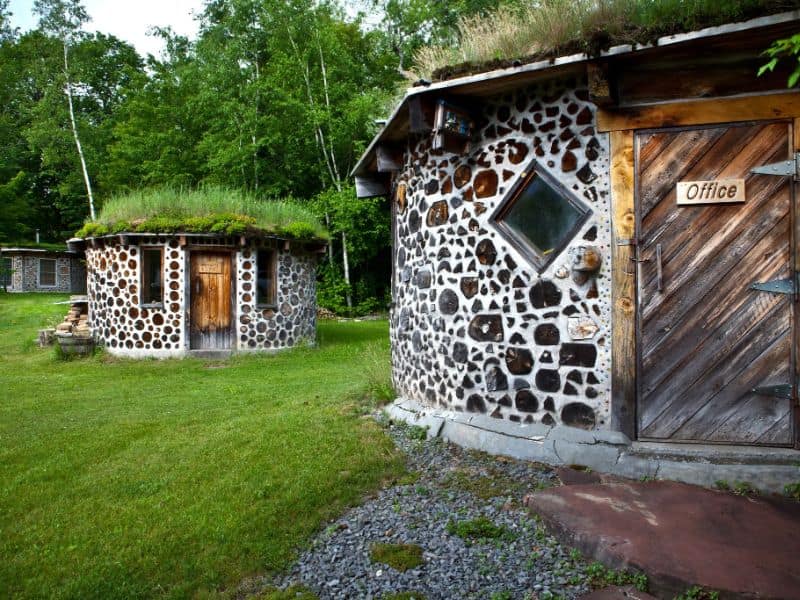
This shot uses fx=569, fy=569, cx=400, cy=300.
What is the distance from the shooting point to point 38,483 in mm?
4883

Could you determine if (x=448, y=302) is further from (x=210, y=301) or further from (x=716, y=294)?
(x=210, y=301)

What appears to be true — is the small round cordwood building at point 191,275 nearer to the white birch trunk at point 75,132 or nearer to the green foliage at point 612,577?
the green foliage at point 612,577

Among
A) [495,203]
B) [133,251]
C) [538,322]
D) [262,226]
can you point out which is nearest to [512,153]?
[495,203]

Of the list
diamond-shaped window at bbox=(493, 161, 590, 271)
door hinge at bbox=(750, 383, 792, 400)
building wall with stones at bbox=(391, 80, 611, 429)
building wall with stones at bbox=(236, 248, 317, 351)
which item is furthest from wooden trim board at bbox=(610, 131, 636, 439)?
building wall with stones at bbox=(236, 248, 317, 351)

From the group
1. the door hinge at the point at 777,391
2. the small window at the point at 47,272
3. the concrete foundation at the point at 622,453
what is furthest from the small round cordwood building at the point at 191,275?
the small window at the point at 47,272

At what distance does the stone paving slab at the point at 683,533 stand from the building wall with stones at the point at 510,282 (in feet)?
3.22

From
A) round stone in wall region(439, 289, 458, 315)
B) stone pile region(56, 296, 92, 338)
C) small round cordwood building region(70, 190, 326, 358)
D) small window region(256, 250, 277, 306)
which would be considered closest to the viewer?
round stone in wall region(439, 289, 458, 315)

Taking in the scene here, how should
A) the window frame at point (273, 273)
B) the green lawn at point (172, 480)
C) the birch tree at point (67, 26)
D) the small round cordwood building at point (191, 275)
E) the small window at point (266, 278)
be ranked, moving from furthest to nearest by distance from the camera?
the birch tree at point (67, 26) < the small window at point (266, 278) < the window frame at point (273, 273) < the small round cordwood building at point (191, 275) < the green lawn at point (172, 480)

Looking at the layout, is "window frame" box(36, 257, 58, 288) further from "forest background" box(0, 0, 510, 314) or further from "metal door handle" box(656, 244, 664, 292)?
"metal door handle" box(656, 244, 664, 292)

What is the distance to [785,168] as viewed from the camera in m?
4.25

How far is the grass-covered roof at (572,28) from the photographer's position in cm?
402

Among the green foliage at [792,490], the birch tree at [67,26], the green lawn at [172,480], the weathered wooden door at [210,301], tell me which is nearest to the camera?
the green lawn at [172,480]

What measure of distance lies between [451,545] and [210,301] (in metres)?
11.5

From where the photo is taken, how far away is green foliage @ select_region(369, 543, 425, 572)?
3.27 meters
